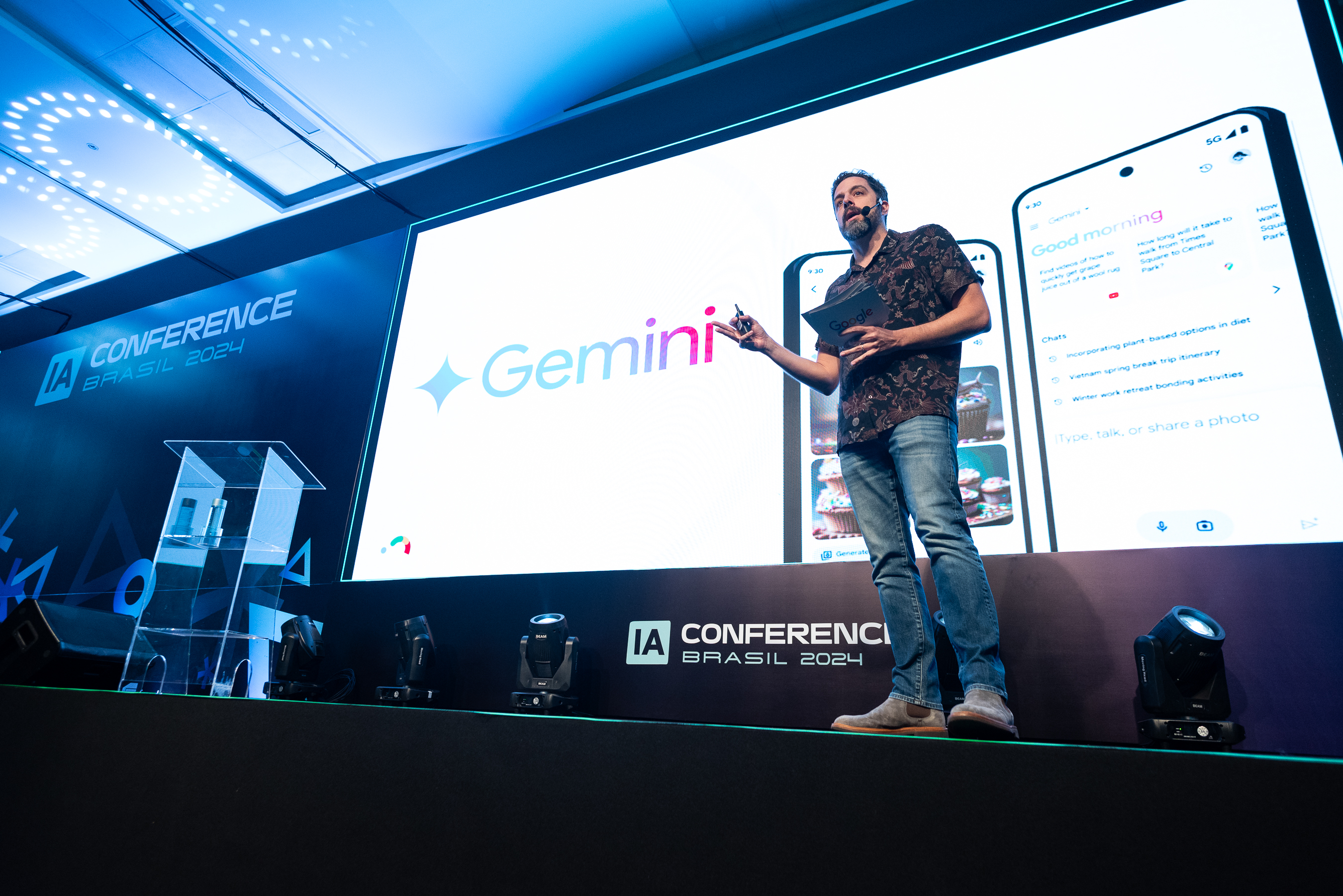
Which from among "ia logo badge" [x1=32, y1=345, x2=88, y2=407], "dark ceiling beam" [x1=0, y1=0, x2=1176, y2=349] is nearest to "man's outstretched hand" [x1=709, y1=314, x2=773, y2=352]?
"dark ceiling beam" [x1=0, y1=0, x2=1176, y2=349]

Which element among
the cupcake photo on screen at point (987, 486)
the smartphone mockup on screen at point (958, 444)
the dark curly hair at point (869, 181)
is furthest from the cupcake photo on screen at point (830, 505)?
the dark curly hair at point (869, 181)

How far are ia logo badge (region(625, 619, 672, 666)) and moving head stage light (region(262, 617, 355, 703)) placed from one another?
1.14 m

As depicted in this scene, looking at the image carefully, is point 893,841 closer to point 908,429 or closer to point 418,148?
point 908,429

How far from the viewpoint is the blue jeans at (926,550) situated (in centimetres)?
139

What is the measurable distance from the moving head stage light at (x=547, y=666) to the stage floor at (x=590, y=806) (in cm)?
74

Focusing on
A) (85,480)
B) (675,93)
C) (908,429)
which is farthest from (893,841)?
(85,480)

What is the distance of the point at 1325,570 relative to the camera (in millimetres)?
1709

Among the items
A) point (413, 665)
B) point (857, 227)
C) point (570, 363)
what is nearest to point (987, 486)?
point (857, 227)

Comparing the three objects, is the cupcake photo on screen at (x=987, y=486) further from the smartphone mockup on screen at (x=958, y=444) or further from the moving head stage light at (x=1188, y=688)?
the moving head stage light at (x=1188, y=688)

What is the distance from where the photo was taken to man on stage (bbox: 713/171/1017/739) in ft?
4.59

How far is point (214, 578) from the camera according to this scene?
2562mm

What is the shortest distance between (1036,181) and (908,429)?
4.17ft

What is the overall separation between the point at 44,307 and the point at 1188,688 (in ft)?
24.7

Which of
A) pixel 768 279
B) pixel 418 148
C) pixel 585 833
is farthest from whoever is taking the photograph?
pixel 418 148
